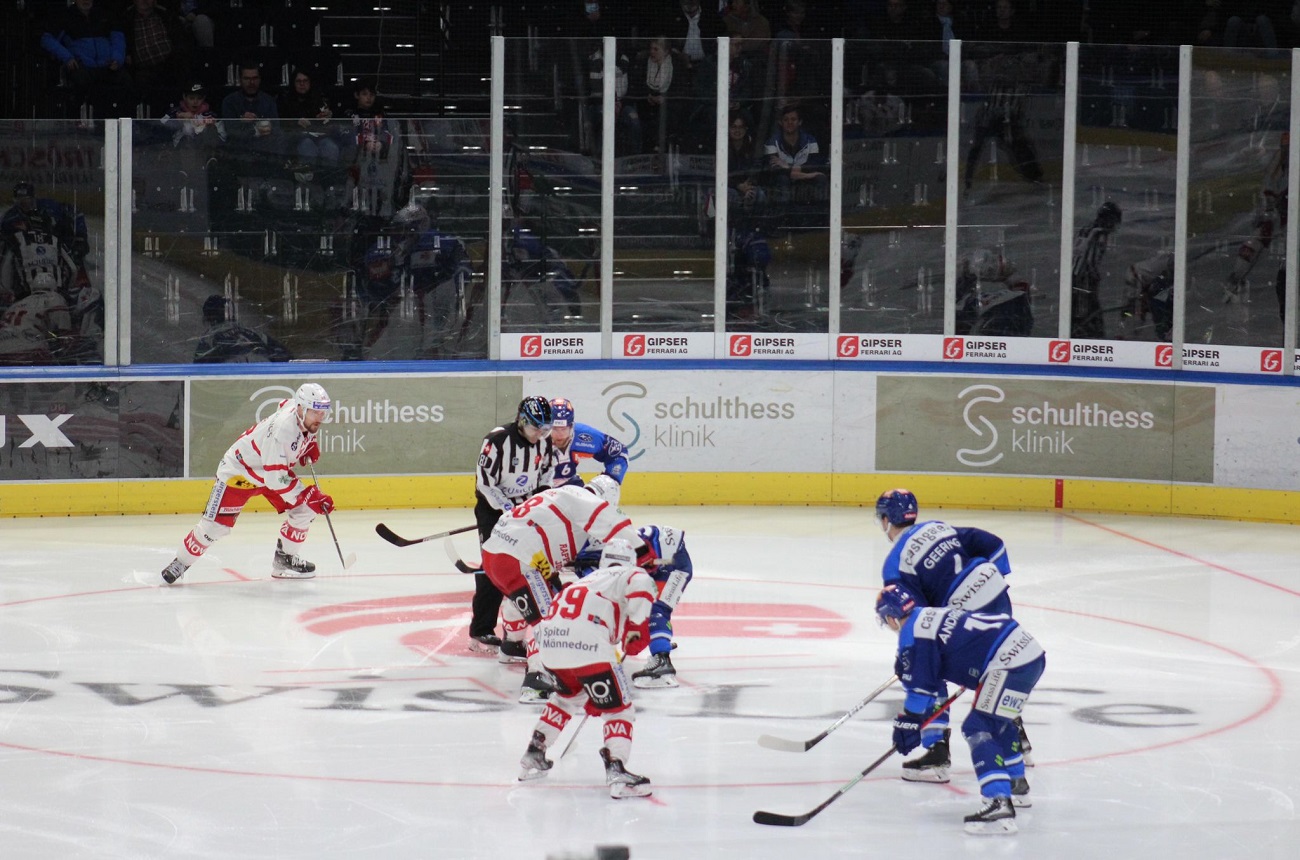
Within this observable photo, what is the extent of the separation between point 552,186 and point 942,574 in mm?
6873

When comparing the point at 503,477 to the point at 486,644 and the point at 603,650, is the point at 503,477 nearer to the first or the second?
the point at 486,644

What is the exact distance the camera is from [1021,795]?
17.8ft

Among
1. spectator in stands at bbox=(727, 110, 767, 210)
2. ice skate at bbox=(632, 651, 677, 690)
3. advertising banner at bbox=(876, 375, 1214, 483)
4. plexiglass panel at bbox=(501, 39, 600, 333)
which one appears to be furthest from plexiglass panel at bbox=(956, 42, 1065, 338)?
ice skate at bbox=(632, 651, 677, 690)

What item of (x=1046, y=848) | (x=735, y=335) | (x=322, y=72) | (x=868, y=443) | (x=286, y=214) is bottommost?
(x=1046, y=848)

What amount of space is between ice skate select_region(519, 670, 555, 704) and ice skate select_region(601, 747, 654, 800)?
1.09 ft

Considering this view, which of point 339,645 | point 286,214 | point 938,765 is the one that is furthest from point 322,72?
point 938,765

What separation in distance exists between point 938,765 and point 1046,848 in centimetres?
72

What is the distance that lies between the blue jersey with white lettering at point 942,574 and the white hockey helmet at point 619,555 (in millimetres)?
880

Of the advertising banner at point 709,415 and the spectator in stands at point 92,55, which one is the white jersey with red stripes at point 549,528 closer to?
the advertising banner at point 709,415

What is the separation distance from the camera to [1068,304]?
466 inches

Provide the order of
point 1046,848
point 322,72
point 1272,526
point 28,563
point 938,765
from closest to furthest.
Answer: point 1046,848 → point 938,765 → point 28,563 → point 1272,526 → point 322,72

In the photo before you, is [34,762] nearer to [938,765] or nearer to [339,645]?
[339,645]

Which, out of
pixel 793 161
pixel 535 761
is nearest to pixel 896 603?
pixel 535 761

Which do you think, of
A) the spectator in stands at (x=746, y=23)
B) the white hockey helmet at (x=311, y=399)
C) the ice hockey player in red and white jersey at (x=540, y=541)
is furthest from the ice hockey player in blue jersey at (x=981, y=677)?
the spectator in stands at (x=746, y=23)
